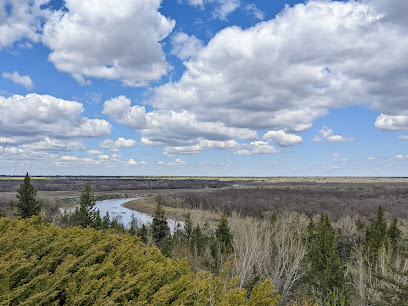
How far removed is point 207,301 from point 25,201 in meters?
32.9

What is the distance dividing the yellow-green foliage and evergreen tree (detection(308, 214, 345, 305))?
6.89 metres

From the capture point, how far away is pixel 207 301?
560 centimetres

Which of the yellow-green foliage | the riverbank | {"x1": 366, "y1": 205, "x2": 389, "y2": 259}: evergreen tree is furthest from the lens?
the riverbank

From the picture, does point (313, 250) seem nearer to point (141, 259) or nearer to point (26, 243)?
point (141, 259)

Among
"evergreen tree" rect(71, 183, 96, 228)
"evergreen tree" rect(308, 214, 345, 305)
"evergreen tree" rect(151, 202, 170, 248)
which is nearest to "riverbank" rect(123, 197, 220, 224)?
"evergreen tree" rect(151, 202, 170, 248)

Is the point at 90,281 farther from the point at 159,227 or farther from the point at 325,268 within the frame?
the point at 159,227

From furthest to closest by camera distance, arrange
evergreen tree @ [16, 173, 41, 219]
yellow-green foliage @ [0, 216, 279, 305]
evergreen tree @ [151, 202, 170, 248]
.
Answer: evergreen tree @ [151, 202, 170, 248] < evergreen tree @ [16, 173, 41, 219] < yellow-green foliage @ [0, 216, 279, 305]

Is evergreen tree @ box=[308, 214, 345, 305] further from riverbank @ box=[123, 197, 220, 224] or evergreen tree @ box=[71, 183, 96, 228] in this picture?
riverbank @ box=[123, 197, 220, 224]

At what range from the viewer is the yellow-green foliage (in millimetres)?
5160

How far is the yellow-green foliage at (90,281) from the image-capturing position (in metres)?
5.16

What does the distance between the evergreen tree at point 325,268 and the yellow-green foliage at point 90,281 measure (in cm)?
689

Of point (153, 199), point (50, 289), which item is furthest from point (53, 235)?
point (153, 199)

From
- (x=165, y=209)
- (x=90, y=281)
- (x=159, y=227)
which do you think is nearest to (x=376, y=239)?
(x=159, y=227)

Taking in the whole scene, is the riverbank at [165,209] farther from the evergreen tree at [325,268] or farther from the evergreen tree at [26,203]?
the evergreen tree at [325,268]
